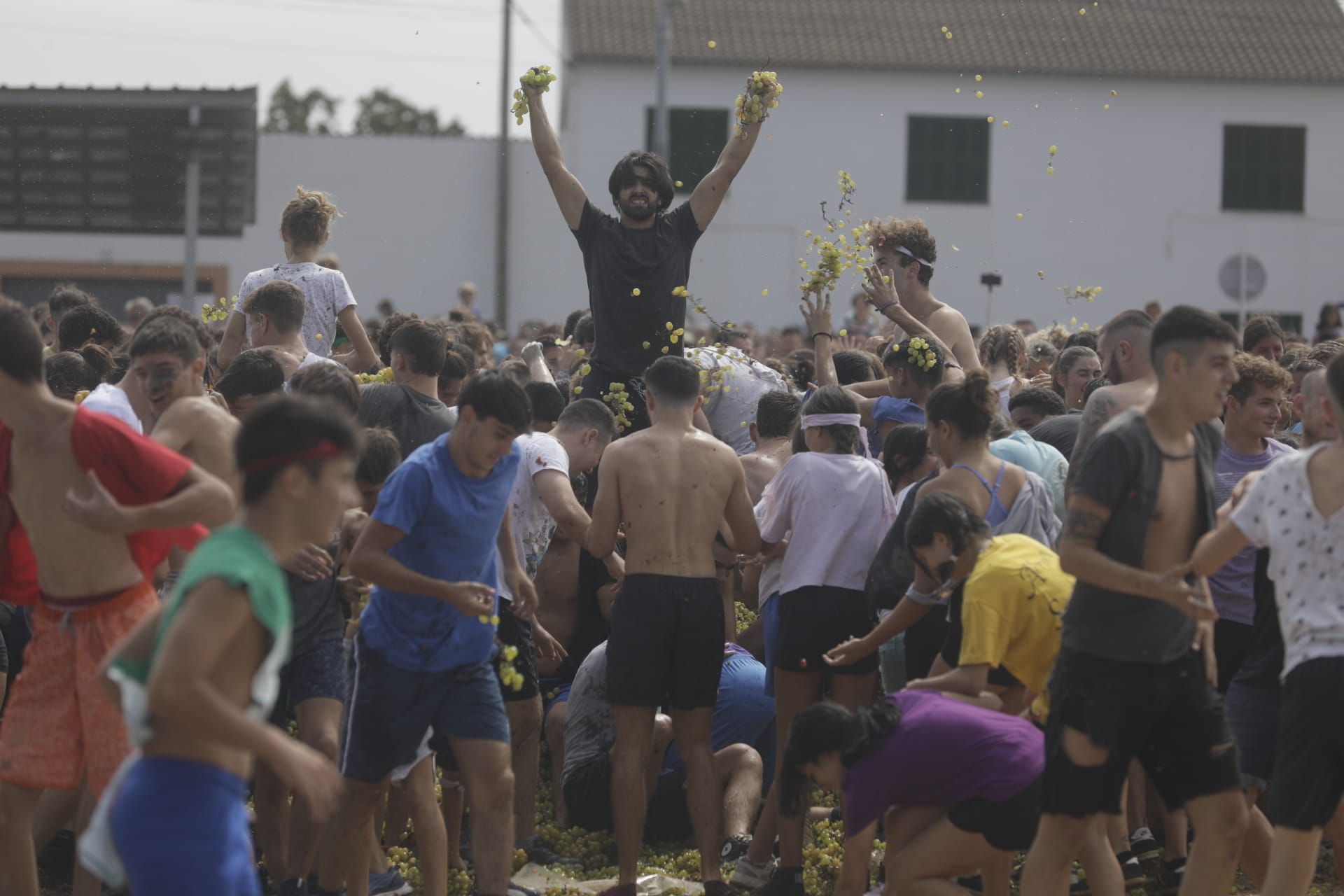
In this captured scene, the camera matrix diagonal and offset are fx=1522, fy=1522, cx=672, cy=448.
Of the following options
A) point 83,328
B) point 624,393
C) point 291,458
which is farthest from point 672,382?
point 83,328

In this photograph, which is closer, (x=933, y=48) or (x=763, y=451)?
(x=763, y=451)

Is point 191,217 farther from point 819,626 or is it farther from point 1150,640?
point 1150,640

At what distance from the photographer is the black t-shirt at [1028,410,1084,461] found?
7.49m

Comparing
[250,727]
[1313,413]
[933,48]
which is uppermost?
[933,48]

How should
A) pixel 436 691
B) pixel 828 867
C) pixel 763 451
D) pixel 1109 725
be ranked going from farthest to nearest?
pixel 763 451 < pixel 828 867 < pixel 436 691 < pixel 1109 725

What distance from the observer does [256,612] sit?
3629mm

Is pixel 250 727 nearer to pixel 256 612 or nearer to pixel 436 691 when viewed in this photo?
pixel 256 612

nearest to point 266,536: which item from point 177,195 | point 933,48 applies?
point 177,195

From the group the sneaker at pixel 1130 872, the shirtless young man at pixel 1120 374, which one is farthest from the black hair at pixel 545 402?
the sneaker at pixel 1130 872

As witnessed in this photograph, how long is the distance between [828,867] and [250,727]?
13.6 feet

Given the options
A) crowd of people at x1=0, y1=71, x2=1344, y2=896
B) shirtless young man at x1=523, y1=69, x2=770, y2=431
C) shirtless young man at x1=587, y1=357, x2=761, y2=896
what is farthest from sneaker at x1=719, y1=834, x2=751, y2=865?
shirtless young man at x1=523, y1=69, x2=770, y2=431

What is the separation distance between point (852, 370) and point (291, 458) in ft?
19.4

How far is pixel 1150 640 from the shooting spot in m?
4.88

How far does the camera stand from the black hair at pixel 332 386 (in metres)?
6.25
